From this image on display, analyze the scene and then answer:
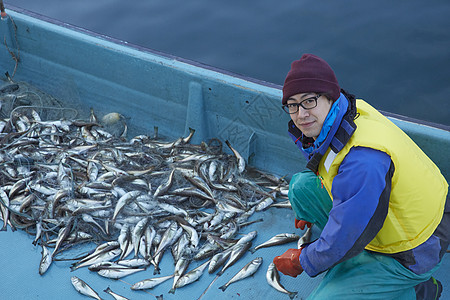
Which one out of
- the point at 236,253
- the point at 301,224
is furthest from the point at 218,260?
the point at 301,224

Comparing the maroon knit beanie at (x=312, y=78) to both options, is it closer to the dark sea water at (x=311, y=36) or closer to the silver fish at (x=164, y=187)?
the silver fish at (x=164, y=187)

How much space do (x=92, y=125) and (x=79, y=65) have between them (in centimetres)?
76

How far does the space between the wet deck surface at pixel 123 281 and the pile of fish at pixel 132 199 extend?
5 cm

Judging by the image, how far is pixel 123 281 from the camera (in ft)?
11.2

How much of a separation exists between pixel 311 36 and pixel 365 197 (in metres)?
7.00

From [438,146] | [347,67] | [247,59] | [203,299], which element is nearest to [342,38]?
[347,67]

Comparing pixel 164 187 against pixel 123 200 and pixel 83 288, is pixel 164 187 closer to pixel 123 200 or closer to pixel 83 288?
pixel 123 200

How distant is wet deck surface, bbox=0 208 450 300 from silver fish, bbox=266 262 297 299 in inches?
1.2

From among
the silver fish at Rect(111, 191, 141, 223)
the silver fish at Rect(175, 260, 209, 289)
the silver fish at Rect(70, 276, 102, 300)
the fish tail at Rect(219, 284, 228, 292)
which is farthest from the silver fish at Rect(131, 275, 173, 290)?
the silver fish at Rect(111, 191, 141, 223)

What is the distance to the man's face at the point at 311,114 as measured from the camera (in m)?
2.38

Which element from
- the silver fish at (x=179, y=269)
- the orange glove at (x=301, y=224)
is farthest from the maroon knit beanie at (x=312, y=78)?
the silver fish at (x=179, y=269)

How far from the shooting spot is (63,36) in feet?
16.9

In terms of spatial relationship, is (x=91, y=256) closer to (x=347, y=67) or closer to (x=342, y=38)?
(x=347, y=67)

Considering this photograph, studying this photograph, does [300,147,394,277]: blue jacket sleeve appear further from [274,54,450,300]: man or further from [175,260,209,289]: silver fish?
[175,260,209,289]: silver fish
